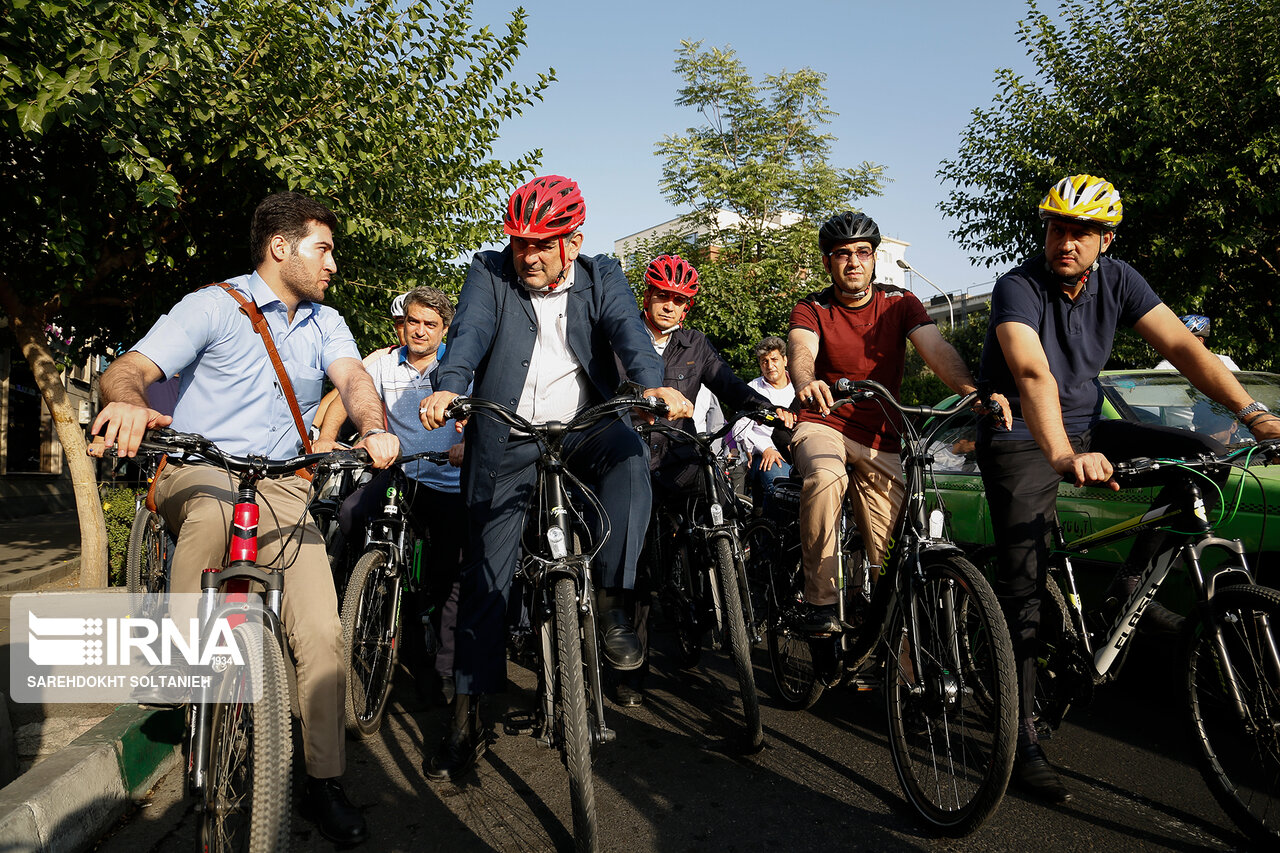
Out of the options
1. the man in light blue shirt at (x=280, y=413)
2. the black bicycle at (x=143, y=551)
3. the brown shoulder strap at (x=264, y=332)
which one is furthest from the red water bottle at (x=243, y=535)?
the black bicycle at (x=143, y=551)

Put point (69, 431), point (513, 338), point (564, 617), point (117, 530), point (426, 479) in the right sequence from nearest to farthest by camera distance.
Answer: point (564, 617), point (513, 338), point (426, 479), point (69, 431), point (117, 530)

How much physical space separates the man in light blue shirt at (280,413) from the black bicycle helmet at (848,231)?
2376 millimetres

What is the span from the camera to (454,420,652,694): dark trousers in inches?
138

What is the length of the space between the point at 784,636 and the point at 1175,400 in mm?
2652

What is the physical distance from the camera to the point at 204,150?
7184mm

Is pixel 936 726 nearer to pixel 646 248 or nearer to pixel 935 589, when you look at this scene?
pixel 935 589

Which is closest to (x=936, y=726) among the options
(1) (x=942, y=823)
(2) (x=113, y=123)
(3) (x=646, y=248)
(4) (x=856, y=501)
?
(1) (x=942, y=823)

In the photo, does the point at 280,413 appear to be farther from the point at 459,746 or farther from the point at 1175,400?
the point at 1175,400

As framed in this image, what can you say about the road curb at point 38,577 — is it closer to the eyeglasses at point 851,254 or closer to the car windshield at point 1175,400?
the eyeglasses at point 851,254

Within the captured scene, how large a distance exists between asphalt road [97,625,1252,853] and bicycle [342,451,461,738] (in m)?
0.21

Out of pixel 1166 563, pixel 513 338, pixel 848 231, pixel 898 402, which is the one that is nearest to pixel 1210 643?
pixel 1166 563

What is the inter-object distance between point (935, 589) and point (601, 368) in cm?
165

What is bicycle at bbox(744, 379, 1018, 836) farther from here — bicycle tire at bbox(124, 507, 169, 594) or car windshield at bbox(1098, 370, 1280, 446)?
bicycle tire at bbox(124, 507, 169, 594)

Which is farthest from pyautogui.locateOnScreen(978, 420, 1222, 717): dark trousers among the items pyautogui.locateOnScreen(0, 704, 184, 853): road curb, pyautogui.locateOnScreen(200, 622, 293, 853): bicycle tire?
pyautogui.locateOnScreen(0, 704, 184, 853): road curb
